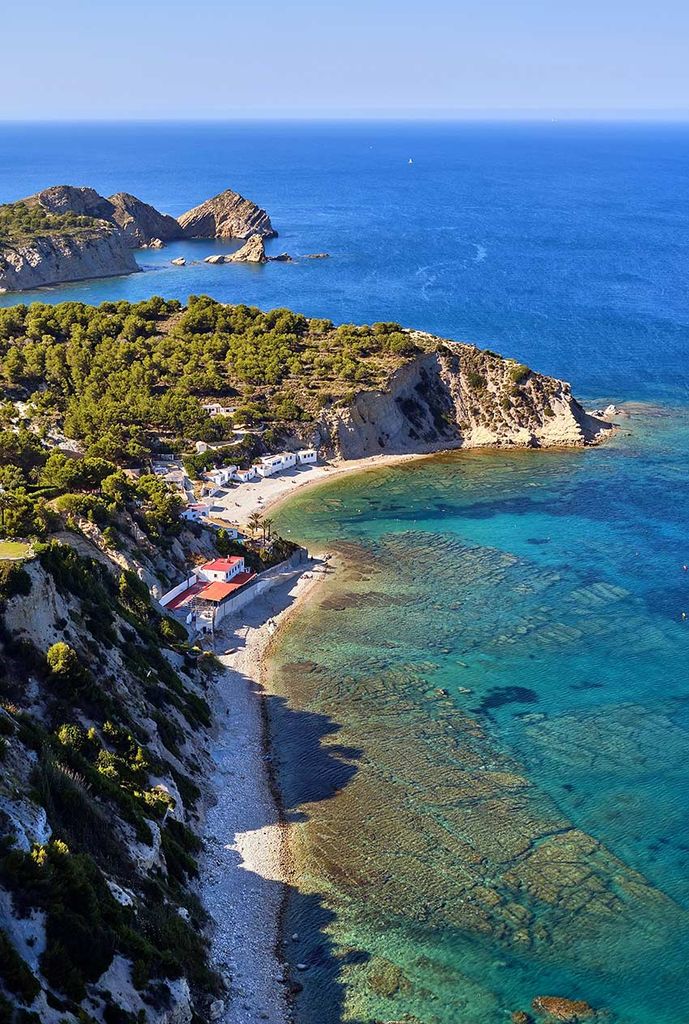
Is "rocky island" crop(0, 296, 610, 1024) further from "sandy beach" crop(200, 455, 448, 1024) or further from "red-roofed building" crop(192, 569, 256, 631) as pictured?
"red-roofed building" crop(192, 569, 256, 631)

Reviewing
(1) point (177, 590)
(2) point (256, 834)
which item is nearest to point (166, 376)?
(1) point (177, 590)

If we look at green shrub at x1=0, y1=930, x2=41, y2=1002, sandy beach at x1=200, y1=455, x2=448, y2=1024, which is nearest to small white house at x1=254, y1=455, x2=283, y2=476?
sandy beach at x1=200, y1=455, x2=448, y2=1024

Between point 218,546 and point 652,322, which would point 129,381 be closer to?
point 218,546

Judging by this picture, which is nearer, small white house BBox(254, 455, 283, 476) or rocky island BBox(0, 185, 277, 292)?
small white house BBox(254, 455, 283, 476)

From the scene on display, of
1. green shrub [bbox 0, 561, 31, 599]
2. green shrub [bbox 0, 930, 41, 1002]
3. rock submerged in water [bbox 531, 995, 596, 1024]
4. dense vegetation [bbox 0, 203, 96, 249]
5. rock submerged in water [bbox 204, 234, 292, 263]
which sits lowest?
rock submerged in water [bbox 531, 995, 596, 1024]

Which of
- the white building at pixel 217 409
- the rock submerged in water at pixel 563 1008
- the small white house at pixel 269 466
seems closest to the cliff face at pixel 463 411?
the small white house at pixel 269 466

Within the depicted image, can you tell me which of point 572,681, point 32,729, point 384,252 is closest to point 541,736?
point 572,681

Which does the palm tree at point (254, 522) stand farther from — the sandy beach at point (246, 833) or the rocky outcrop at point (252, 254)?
the rocky outcrop at point (252, 254)

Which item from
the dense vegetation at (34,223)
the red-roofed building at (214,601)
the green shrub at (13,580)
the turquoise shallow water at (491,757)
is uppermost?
the dense vegetation at (34,223)
